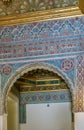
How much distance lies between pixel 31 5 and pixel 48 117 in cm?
298

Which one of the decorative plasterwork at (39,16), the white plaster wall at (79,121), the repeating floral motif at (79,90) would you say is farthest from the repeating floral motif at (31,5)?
the white plaster wall at (79,121)

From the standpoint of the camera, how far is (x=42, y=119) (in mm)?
7203

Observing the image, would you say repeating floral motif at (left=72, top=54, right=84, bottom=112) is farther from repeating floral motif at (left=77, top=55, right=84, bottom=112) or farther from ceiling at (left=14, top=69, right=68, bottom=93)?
ceiling at (left=14, top=69, right=68, bottom=93)

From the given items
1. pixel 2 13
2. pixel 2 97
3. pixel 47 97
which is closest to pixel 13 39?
pixel 2 13

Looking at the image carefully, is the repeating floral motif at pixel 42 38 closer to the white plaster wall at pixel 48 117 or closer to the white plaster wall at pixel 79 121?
the white plaster wall at pixel 79 121

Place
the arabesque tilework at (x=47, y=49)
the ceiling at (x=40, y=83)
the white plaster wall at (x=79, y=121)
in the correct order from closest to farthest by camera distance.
→ the white plaster wall at (x=79, y=121) → the arabesque tilework at (x=47, y=49) → the ceiling at (x=40, y=83)

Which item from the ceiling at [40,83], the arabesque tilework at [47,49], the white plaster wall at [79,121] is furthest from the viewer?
the ceiling at [40,83]

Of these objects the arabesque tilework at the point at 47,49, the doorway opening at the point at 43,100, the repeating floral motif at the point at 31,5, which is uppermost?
the repeating floral motif at the point at 31,5

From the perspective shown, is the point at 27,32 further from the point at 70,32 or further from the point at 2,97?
the point at 2,97

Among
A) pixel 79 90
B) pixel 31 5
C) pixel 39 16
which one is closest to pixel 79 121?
pixel 79 90

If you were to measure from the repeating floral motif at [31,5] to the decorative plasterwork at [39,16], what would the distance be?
0.08 m

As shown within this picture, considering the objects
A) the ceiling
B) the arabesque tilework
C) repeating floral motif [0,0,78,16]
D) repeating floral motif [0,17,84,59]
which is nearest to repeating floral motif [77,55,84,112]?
the arabesque tilework

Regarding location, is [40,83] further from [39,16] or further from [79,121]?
Answer: [79,121]

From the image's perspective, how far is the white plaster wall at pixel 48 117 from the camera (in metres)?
7.06
